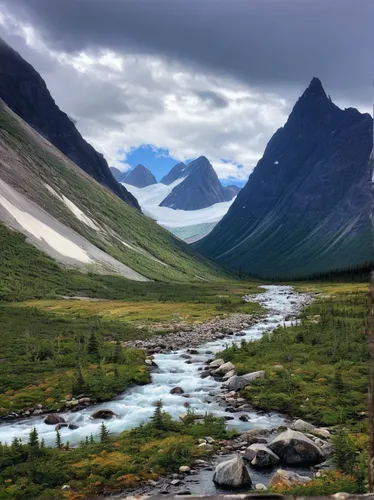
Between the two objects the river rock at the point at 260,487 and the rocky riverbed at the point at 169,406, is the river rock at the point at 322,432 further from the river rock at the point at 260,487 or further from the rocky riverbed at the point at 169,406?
the river rock at the point at 260,487

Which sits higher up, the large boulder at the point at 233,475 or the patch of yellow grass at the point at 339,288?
the large boulder at the point at 233,475

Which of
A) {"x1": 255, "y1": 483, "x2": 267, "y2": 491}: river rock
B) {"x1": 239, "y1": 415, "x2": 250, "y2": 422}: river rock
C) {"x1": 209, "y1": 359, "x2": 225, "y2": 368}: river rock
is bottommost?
{"x1": 209, "y1": 359, "x2": 225, "y2": 368}: river rock

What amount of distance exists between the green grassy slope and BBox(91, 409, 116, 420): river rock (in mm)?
121376

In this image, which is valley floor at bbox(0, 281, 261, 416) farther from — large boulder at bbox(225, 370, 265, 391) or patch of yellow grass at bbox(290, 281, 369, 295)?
patch of yellow grass at bbox(290, 281, 369, 295)

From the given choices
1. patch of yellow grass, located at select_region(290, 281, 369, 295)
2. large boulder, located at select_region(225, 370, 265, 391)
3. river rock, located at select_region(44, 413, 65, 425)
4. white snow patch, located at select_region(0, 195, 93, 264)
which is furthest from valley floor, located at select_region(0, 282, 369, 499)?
white snow patch, located at select_region(0, 195, 93, 264)

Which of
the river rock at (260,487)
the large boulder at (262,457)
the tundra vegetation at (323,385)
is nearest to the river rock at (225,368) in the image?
the tundra vegetation at (323,385)

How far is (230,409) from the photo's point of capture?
22891 mm

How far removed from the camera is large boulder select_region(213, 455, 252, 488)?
1449cm

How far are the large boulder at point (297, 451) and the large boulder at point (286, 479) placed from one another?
1319 millimetres

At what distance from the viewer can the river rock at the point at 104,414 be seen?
22312 mm

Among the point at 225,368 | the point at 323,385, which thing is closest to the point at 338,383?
the point at 323,385

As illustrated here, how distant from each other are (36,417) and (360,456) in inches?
605

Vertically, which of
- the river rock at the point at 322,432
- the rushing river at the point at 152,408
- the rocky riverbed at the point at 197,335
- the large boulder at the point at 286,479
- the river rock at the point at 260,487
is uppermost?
the large boulder at the point at 286,479

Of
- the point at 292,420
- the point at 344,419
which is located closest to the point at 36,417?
the point at 292,420
